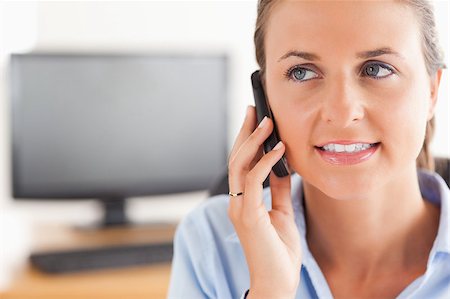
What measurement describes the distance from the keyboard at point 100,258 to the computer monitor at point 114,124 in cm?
37

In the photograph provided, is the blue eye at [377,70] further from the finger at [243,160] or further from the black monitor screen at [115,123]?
the black monitor screen at [115,123]

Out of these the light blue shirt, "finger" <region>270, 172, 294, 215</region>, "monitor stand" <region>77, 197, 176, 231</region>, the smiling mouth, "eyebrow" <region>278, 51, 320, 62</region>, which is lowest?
"monitor stand" <region>77, 197, 176, 231</region>

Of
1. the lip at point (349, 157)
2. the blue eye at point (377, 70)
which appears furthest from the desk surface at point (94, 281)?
the blue eye at point (377, 70)

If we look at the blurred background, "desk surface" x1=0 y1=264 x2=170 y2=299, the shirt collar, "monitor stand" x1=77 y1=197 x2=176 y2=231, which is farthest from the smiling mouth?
"monitor stand" x1=77 y1=197 x2=176 y2=231

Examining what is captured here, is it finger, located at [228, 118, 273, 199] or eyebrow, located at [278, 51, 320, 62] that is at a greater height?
eyebrow, located at [278, 51, 320, 62]

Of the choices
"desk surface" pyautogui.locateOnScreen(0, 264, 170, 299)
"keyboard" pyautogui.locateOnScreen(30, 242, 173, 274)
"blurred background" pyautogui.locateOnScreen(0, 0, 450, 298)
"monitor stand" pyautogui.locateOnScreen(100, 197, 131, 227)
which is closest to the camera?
"desk surface" pyautogui.locateOnScreen(0, 264, 170, 299)

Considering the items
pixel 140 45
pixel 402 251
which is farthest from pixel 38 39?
pixel 402 251

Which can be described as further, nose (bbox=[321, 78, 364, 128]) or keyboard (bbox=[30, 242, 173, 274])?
keyboard (bbox=[30, 242, 173, 274])

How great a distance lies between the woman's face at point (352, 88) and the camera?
1.21 m

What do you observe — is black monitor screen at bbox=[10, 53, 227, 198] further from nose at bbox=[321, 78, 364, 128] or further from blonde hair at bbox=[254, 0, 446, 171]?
nose at bbox=[321, 78, 364, 128]

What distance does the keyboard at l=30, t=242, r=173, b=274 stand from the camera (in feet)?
7.43

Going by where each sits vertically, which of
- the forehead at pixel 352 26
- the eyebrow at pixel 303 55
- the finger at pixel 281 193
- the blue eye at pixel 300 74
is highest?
the forehead at pixel 352 26

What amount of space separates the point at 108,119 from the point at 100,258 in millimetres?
578

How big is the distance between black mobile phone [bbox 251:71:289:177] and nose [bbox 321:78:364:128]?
0.18 meters
